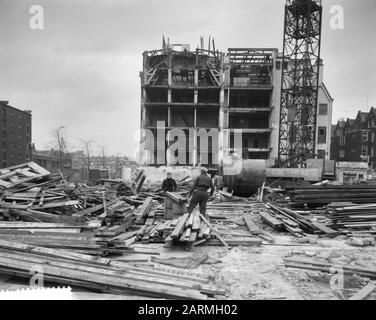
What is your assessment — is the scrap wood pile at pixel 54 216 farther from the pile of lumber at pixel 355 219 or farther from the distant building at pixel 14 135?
the distant building at pixel 14 135

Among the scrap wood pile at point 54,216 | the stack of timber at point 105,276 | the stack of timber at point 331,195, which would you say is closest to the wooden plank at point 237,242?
the scrap wood pile at point 54,216

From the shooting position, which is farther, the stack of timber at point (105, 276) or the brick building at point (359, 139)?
the brick building at point (359, 139)

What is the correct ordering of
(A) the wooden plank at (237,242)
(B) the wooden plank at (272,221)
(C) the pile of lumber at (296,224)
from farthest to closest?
(B) the wooden plank at (272,221)
(C) the pile of lumber at (296,224)
(A) the wooden plank at (237,242)

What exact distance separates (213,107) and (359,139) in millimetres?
33127

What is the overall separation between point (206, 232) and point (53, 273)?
158 inches

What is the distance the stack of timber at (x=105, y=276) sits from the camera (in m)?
4.38

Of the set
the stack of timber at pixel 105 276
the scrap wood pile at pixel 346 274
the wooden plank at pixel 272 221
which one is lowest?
the wooden plank at pixel 272 221

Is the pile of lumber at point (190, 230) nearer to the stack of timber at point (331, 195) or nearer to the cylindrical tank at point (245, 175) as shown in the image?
the stack of timber at point (331, 195)

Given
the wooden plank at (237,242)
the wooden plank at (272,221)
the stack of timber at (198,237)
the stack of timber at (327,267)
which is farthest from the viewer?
the wooden plank at (272,221)

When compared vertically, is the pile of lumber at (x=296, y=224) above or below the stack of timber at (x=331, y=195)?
below

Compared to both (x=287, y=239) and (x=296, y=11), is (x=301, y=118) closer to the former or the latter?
(x=296, y=11)

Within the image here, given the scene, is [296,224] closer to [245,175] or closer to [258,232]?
Answer: [258,232]

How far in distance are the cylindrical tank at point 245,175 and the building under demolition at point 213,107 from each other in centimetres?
2205
